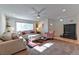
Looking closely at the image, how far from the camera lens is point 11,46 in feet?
7.16

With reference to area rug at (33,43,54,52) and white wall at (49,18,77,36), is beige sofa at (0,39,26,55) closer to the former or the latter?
area rug at (33,43,54,52)

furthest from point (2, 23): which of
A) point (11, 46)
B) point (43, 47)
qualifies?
point (43, 47)

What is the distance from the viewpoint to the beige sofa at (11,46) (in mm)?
2027

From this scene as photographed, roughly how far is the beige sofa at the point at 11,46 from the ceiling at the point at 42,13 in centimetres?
60

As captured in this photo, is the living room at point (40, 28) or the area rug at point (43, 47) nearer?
the living room at point (40, 28)

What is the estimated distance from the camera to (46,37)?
2.11 metres

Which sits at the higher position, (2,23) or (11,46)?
(2,23)

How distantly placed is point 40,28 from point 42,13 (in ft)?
1.12

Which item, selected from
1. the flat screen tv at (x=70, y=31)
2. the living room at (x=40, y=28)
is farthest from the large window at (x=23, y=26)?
the flat screen tv at (x=70, y=31)

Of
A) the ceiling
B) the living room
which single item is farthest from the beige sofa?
the ceiling

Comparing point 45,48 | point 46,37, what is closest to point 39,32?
point 46,37

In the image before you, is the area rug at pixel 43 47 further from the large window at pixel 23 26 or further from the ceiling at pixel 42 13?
the ceiling at pixel 42 13

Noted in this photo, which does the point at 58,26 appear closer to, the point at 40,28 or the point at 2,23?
the point at 40,28
